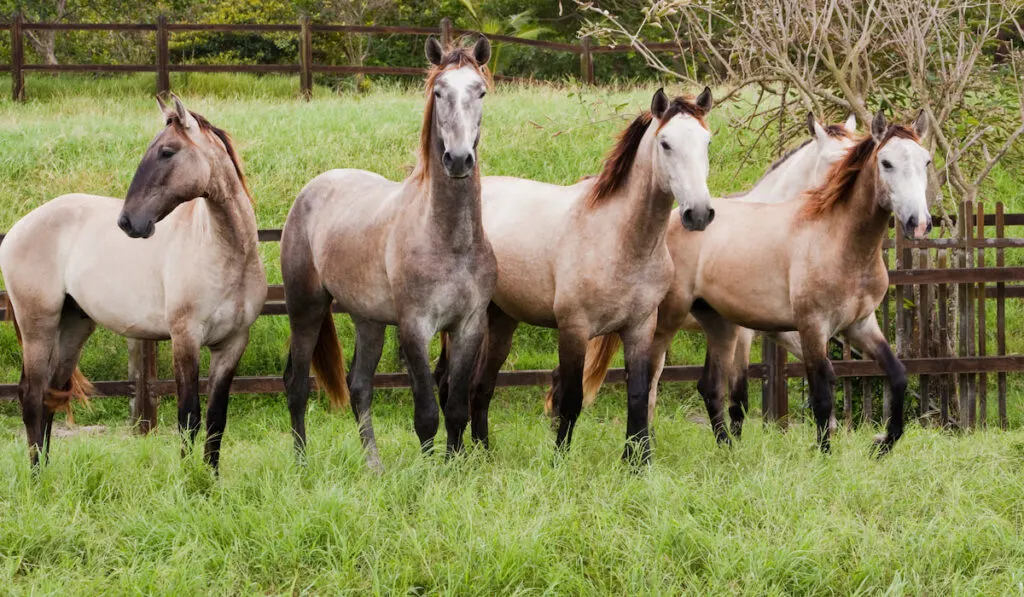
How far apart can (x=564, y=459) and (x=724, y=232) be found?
2062 mm

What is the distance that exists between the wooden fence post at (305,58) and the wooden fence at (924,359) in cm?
955

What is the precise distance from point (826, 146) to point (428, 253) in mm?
3108

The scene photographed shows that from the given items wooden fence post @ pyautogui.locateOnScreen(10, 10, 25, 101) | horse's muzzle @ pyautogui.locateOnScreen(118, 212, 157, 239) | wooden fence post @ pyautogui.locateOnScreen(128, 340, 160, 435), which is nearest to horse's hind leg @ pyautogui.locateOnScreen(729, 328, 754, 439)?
horse's muzzle @ pyautogui.locateOnScreen(118, 212, 157, 239)

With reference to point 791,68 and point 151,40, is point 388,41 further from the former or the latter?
point 791,68

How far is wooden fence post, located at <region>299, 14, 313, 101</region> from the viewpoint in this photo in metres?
17.3

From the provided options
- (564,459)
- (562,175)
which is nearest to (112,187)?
(562,175)

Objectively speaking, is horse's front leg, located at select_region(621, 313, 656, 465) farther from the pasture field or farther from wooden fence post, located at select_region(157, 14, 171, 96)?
wooden fence post, located at select_region(157, 14, 171, 96)

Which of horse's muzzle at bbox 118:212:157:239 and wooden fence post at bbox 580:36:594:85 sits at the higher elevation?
wooden fence post at bbox 580:36:594:85

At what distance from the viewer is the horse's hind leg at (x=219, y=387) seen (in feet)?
18.9

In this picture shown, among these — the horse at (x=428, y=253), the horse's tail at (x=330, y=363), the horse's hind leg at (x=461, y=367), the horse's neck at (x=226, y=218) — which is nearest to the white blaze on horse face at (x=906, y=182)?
the horse at (x=428, y=253)

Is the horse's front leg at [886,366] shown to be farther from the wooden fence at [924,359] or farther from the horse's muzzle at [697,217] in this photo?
the wooden fence at [924,359]

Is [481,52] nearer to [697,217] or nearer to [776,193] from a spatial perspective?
[697,217]

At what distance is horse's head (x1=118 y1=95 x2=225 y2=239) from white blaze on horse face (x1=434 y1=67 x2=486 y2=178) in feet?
4.18

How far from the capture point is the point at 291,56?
82.6 ft
